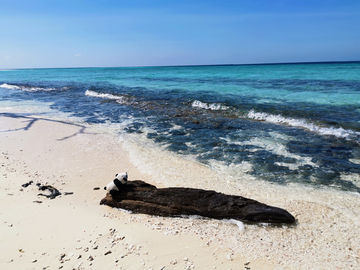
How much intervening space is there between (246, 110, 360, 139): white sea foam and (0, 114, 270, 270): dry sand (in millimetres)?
8563

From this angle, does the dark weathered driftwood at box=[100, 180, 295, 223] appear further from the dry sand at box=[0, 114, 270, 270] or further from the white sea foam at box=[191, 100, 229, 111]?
the white sea foam at box=[191, 100, 229, 111]

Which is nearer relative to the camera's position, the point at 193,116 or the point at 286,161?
the point at 286,161

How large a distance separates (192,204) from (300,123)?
972 centimetres

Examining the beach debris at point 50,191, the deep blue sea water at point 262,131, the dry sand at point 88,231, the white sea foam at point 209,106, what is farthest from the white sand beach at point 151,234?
the white sea foam at point 209,106

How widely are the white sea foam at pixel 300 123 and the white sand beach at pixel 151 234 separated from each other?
5895 mm

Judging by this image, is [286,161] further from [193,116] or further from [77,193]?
[193,116]

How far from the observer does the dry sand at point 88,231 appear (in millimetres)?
3488

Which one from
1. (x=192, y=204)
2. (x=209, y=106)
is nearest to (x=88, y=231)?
(x=192, y=204)

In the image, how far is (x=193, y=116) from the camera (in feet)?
47.2

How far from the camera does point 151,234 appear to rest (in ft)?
13.5

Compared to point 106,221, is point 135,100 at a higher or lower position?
higher

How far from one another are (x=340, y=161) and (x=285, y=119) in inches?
228

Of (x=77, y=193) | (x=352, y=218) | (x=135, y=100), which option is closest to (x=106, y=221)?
(x=77, y=193)

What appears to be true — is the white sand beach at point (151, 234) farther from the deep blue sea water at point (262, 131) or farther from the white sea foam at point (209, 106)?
the white sea foam at point (209, 106)
